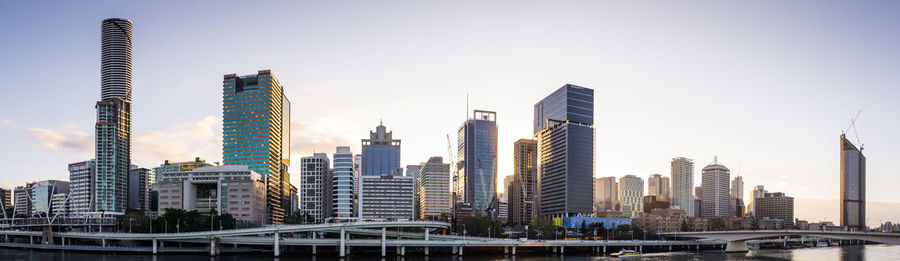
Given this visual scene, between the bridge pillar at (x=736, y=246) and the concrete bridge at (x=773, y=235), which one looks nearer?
the concrete bridge at (x=773, y=235)

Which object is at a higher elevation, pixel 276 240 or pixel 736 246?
pixel 276 240

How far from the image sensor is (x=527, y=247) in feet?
581

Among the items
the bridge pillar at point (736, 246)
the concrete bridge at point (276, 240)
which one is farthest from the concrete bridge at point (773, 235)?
the concrete bridge at point (276, 240)

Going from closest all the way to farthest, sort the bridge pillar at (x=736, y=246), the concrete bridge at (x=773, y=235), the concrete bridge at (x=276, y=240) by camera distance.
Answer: the concrete bridge at (x=276, y=240)
the concrete bridge at (x=773, y=235)
the bridge pillar at (x=736, y=246)

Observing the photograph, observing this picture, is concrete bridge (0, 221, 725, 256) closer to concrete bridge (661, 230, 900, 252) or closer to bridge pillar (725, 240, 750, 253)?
concrete bridge (661, 230, 900, 252)

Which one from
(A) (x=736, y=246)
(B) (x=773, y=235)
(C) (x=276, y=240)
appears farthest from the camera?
(A) (x=736, y=246)

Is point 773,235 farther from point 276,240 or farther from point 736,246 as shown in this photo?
point 276,240

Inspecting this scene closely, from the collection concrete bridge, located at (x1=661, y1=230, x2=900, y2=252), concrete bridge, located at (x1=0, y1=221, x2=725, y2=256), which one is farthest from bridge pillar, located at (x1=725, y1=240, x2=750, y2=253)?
concrete bridge, located at (x1=0, y1=221, x2=725, y2=256)

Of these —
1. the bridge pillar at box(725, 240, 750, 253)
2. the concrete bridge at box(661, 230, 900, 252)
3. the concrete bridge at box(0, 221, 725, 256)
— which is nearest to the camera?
the concrete bridge at box(0, 221, 725, 256)

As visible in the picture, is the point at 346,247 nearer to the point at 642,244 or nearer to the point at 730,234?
the point at 642,244

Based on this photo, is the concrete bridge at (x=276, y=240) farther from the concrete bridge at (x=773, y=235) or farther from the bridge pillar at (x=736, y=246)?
the bridge pillar at (x=736, y=246)

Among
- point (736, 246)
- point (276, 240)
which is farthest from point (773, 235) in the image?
point (276, 240)

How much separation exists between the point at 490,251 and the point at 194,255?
223ft

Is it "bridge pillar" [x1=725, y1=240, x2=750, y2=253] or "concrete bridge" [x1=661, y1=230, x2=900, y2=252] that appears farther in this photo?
"bridge pillar" [x1=725, y1=240, x2=750, y2=253]
